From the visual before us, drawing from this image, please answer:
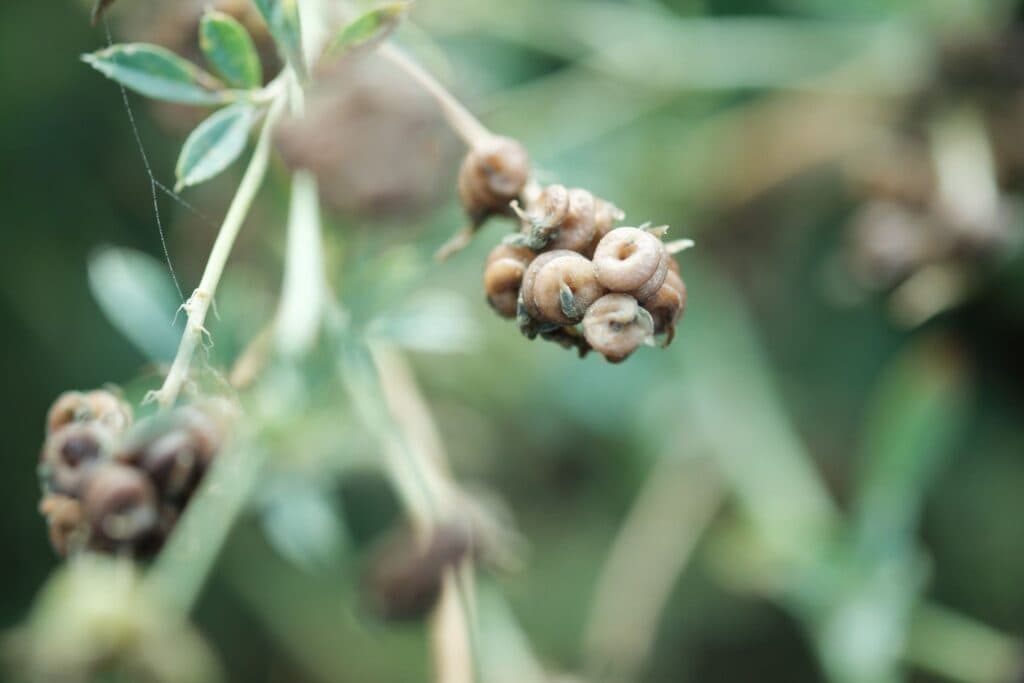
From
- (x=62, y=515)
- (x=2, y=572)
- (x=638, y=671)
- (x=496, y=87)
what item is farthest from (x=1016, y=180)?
(x=2, y=572)

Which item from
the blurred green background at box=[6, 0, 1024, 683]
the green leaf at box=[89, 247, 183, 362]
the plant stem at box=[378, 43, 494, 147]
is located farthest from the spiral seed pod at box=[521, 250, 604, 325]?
the blurred green background at box=[6, 0, 1024, 683]

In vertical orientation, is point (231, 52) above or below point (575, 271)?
above

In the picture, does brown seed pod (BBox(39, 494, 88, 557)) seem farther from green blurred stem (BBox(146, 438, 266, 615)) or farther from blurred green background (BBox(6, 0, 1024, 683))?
blurred green background (BBox(6, 0, 1024, 683))

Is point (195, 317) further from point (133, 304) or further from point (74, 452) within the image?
point (133, 304)

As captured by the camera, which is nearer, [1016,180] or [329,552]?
[329,552]

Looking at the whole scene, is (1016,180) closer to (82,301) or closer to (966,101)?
(966,101)

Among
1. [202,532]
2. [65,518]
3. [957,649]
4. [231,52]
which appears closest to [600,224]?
[231,52]
